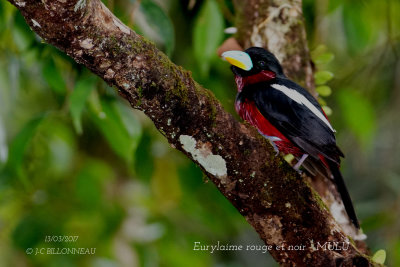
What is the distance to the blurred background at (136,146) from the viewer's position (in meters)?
2.55

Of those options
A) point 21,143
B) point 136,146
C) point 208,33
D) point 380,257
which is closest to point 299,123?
point 380,257

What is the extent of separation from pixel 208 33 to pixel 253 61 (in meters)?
0.51

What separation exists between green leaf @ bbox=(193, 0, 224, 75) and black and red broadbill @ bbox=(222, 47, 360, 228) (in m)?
0.42

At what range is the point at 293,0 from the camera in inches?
99.3

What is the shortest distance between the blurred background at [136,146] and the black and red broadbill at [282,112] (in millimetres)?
402

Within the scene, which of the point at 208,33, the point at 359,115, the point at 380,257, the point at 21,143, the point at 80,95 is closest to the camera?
the point at 380,257

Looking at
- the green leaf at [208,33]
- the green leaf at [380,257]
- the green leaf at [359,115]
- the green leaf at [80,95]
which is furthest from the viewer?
the green leaf at [359,115]

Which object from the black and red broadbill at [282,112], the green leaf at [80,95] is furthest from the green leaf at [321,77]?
the green leaf at [80,95]

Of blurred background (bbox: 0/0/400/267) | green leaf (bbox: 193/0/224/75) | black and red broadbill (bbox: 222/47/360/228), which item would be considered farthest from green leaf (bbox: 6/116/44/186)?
black and red broadbill (bbox: 222/47/360/228)

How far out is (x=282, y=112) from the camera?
6.54ft

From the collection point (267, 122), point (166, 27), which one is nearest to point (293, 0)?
point (166, 27)

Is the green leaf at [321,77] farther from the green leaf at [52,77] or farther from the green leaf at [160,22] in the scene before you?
the green leaf at [52,77]

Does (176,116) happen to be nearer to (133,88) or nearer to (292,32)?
(133,88)

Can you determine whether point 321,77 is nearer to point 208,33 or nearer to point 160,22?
point 208,33
